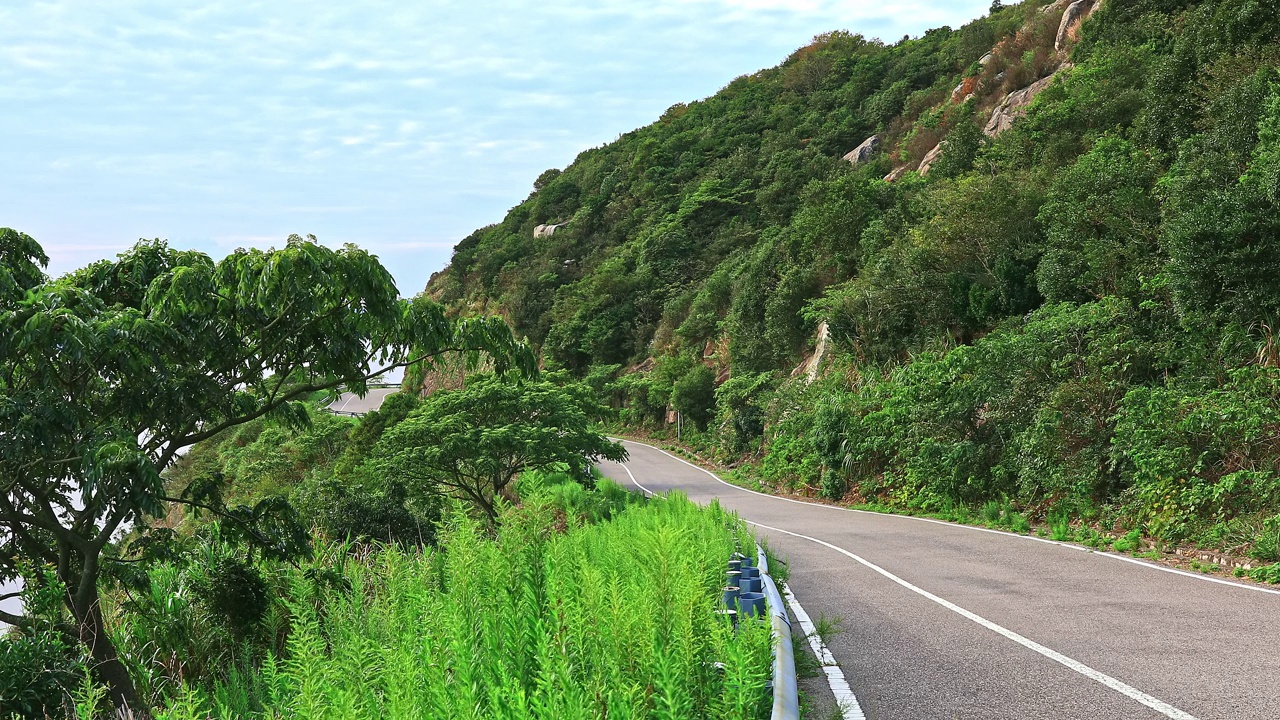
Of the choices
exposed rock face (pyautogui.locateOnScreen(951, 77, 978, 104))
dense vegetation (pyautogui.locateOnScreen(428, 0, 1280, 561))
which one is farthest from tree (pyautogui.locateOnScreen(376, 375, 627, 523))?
exposed rock face (pyautogui.locateOnScreen(951, 77, 978, 104))

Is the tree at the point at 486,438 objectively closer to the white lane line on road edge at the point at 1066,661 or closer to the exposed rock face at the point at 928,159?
the white lane line on road edge at the point at 1066,661

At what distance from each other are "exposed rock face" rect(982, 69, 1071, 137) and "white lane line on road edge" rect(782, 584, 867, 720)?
3377 cm

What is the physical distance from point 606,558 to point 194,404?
3.72m

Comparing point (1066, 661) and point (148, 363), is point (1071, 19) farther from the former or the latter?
point (148, 363)

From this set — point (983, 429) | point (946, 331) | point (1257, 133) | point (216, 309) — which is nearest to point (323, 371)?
point (216, 309)

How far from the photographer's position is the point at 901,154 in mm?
45312

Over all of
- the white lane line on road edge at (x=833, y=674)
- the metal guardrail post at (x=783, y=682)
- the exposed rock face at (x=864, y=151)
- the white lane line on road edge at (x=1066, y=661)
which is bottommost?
the white lane line on road edge at (x=833, y=674)

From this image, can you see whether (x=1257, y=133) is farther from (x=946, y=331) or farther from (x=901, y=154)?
(x=901, y=154)

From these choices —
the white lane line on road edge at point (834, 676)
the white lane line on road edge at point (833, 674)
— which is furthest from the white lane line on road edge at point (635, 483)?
the white lane line on road edge at point (834, 676)

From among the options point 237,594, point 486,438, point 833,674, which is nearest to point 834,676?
point 833,674

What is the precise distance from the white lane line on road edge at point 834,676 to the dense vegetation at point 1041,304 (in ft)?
21.9

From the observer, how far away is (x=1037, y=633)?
281 inches

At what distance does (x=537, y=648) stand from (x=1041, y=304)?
21.4 m

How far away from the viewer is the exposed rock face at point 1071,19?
128ft
